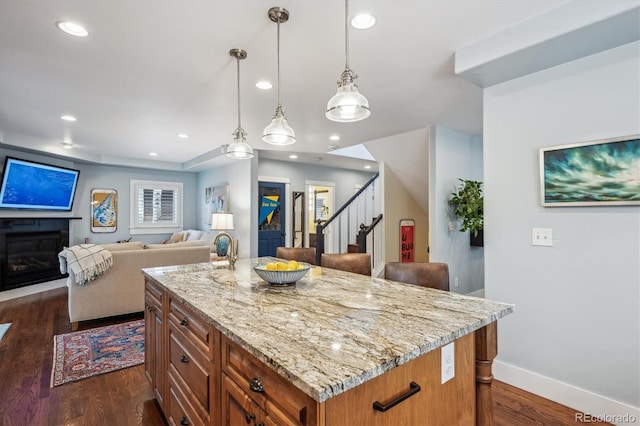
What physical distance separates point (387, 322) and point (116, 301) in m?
3.95

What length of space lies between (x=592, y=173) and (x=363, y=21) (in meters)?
1.78

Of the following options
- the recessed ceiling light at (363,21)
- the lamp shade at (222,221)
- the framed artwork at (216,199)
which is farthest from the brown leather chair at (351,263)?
the framed artwork at (216,199)

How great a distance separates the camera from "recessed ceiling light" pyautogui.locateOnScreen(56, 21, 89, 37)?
203 cm

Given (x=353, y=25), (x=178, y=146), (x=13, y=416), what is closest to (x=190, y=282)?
(x=13, y=416)

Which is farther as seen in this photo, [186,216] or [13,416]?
[186,216]

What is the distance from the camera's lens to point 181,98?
10.8 ft

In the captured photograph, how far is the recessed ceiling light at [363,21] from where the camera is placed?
6.29ft

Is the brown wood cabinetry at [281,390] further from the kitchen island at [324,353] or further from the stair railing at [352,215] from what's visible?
the stair railing at [352,215]

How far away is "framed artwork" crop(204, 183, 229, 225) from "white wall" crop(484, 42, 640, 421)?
199 inches

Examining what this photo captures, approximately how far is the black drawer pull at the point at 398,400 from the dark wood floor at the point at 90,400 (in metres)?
1.49

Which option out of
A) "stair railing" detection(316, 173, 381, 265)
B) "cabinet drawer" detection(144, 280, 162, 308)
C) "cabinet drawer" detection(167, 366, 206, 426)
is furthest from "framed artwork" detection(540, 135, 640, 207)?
"stair railing" detection(316, 173, 381, 265)

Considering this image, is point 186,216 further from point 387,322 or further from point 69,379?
point 387,322

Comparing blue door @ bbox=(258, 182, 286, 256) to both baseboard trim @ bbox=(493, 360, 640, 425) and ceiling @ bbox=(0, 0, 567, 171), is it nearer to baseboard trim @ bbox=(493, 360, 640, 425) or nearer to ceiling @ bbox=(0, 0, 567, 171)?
ceiling @ bbox=(0, 0, 567, 171)

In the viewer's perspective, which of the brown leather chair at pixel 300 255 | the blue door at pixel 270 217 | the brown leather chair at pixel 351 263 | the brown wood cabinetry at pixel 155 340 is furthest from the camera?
the blue door at pixel 270 217
